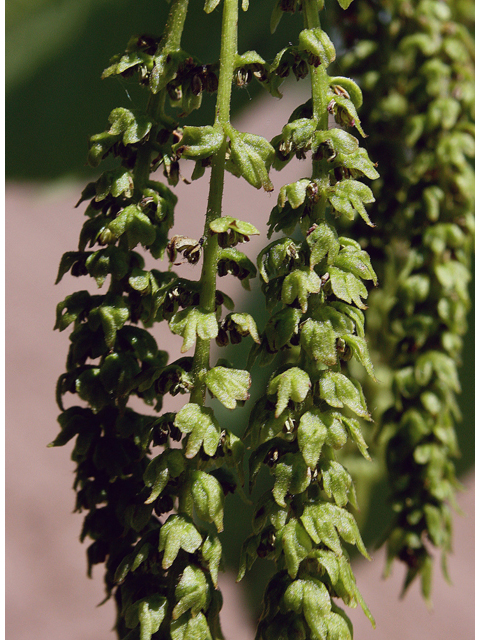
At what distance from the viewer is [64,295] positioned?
3.78ft

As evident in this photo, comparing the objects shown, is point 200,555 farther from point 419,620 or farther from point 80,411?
point 419,620

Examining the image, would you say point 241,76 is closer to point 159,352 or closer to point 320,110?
point 320,110

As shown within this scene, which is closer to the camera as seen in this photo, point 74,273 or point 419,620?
point 74,273

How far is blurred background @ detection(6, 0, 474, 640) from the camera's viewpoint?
820mm

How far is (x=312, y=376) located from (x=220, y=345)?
0.18ft

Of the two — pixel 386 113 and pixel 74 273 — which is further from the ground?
pixel 386 113

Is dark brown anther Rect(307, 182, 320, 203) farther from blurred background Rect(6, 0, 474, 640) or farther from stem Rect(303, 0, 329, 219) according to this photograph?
blurred background Rect(6, 0, 474, 640)

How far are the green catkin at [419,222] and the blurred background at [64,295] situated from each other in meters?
0.09

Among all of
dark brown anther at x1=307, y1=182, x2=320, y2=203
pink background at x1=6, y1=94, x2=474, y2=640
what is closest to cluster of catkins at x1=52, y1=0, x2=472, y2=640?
dark brown anther at x1=307, y1=182, x2=320, y2=203

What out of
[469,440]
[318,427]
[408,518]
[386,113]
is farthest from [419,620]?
[318,427]

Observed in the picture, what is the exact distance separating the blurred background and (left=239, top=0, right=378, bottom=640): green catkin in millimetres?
421

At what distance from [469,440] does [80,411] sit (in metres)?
0.82

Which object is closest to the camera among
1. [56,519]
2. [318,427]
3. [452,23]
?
A: [318,427]

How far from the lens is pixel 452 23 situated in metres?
0.69
